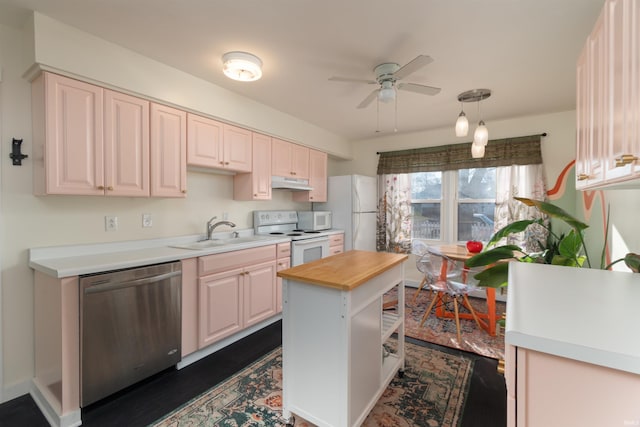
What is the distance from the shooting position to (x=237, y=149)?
3.00 meters

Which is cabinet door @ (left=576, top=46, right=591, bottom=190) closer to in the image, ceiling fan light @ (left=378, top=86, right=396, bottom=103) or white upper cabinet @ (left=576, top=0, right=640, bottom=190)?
white upper cabinet @ (left=576, top=0, right=640, bottom=190)

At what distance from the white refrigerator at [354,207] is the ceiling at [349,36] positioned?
67.8 inches

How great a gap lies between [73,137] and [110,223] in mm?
718

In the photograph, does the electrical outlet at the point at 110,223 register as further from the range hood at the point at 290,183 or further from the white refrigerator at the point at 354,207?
the white refrigerator at the point at 354,207

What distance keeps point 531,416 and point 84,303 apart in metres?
2.15

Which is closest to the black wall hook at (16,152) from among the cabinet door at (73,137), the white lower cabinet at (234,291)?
the cabinet door at (73,137)

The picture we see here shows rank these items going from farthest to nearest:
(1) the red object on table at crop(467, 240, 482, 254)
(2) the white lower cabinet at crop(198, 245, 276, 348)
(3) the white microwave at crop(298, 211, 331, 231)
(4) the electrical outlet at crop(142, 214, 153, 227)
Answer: (3) the white microwave at crop(298, 211, 331, 231), (1) the red object on table at crop(467, 240, 482, 254), (4) the electrical outlet at crop(142, 214, 153, 227), (2) the white lower cabinet at crop(198, 245, 276, 348)

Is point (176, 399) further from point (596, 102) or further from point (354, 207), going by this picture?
point (354, 207)

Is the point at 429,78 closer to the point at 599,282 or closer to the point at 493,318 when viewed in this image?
the point at 599,282

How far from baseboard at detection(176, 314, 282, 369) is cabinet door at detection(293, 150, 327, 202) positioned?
1.75 metres

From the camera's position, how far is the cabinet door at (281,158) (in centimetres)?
346

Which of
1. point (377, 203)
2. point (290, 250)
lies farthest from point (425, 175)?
point (290, 250)

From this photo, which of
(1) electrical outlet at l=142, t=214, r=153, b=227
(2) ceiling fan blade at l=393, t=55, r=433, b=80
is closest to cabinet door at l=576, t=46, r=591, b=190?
(2) ceiling fan blade at l=393, t=55, r=433, b=80

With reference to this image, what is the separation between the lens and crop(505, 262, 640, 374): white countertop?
601 mm
